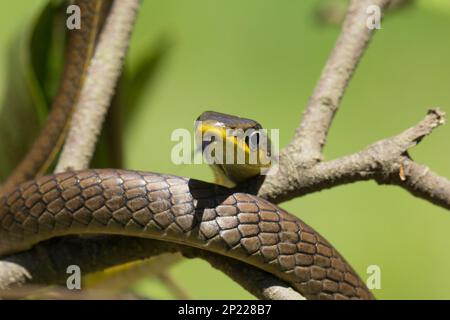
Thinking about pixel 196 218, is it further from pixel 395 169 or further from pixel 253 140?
pixel 395 169

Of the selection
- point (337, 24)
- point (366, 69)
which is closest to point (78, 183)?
point (337, 24)

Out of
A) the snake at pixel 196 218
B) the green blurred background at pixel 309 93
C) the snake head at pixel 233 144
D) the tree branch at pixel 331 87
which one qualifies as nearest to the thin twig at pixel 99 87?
the snake at pixel 196 218

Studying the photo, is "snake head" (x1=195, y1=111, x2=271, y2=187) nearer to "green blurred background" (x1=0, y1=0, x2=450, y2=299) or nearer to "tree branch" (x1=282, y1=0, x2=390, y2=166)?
"tree branch" (x1=282, y1=0, x2=390, y2=166)

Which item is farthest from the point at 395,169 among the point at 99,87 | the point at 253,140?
the point at 99,87

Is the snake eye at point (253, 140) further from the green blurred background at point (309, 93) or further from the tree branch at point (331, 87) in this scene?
the green blurred background at point (309, 93)

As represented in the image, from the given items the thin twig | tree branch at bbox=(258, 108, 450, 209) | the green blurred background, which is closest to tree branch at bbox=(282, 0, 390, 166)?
tree branch at bbox=(258, 108, 450, 209)

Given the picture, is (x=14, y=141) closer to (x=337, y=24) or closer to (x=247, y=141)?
(x=247, y=141)
